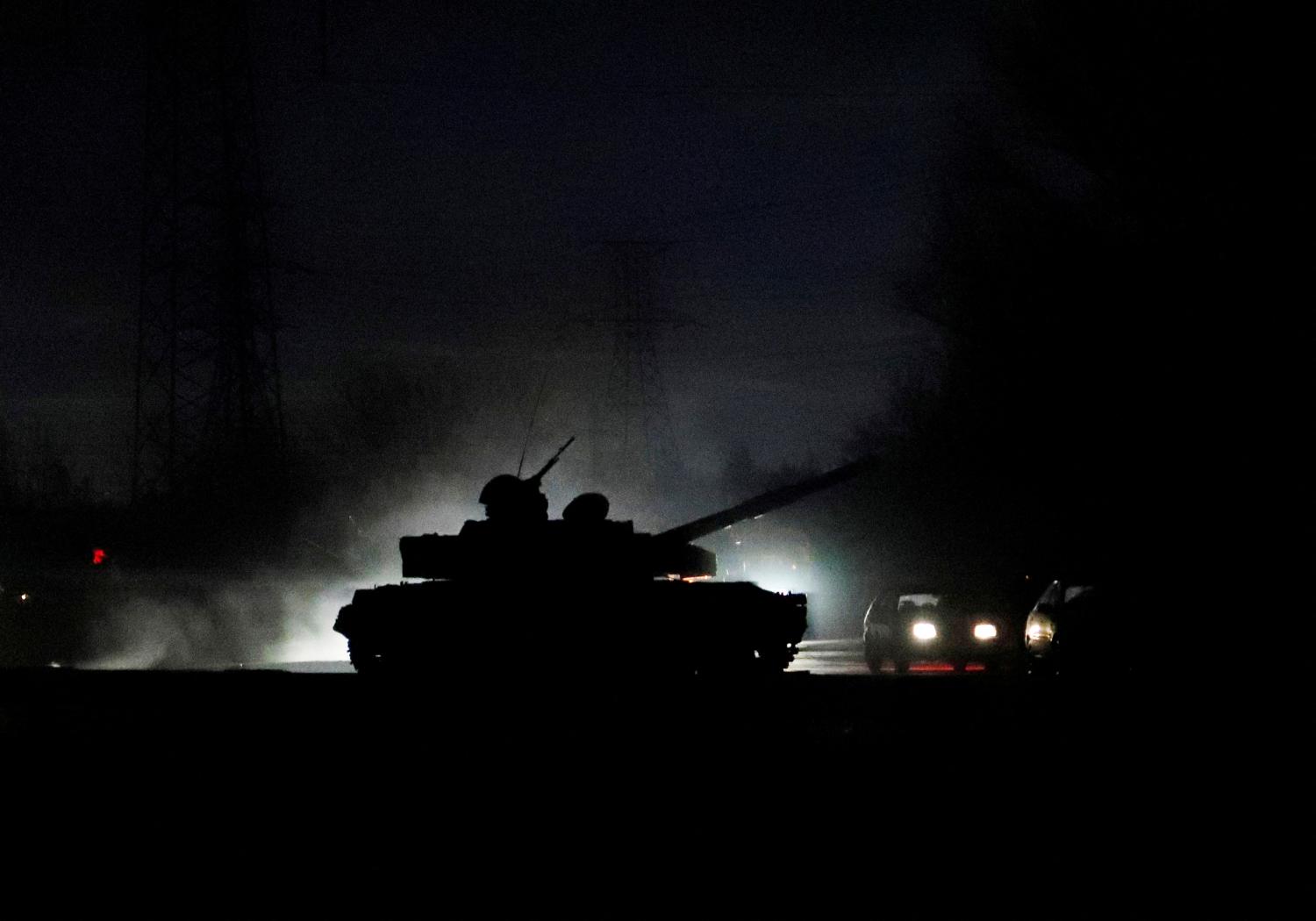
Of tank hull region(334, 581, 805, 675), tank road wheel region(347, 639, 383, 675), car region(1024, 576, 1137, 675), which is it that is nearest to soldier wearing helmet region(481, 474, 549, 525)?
tank hull region(334, 581, 805, 675)

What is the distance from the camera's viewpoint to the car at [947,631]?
93.0 ft

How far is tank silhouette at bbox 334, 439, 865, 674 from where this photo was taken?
17656mm

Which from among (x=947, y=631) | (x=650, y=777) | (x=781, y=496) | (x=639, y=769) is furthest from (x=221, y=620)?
(x=650, y=777)

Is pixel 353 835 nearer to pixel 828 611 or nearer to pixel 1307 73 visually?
pixel 1307 73

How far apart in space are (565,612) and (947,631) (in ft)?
38.9

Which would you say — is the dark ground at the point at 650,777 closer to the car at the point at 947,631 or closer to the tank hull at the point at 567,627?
the tank hull at the point at 567,627

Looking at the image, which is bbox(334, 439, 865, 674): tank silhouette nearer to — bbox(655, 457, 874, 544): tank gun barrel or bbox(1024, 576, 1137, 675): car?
bbox(655, 457, 874, 544): tank gun barrel

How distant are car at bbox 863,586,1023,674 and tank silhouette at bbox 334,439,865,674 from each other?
1018 cm

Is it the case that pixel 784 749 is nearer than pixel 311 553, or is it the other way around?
pixel 784 749

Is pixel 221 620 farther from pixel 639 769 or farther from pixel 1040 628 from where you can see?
pixel 639 769

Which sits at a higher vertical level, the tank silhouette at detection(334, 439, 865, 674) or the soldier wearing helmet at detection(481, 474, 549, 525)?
the soldier wearing helmet at detection(481, 474, 549, 525)

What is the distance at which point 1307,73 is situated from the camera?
86.5 ft

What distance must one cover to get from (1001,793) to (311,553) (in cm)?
3510

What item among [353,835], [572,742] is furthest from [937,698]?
[353,835]
